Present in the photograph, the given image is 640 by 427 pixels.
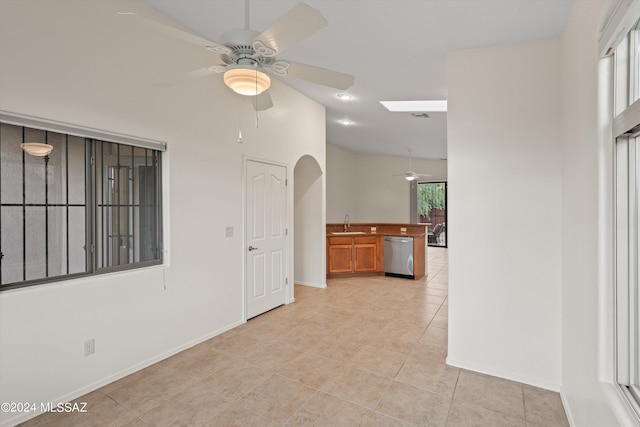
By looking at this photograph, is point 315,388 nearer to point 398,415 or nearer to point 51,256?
point 398,415

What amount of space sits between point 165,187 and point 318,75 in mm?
1820

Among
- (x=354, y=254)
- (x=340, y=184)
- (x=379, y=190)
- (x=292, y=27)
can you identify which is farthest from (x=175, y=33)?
(x=379, y=190)

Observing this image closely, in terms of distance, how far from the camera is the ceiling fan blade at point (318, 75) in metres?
1.95

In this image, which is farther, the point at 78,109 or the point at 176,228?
the point at 176,228

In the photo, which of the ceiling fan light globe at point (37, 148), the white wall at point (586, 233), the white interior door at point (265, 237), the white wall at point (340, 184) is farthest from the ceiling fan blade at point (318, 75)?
the white wall at point (340, 184)

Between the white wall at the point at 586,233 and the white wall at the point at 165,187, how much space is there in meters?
3.04

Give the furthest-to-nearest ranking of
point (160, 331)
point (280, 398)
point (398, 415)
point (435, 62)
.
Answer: point (435, 62), point (160, 331), point (280, 398), point (398, 415)

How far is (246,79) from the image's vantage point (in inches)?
75.0

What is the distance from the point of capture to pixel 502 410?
2.31 meters

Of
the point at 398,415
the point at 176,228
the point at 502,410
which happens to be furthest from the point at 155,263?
the point at 502,410

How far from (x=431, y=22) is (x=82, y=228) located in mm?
3155

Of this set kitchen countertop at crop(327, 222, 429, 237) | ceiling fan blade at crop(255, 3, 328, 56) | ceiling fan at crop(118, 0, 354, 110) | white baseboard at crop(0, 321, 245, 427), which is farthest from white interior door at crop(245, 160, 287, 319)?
ceiling fan blade at crop(255, 3, 328, 56)

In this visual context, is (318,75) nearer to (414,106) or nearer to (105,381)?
(105,381)

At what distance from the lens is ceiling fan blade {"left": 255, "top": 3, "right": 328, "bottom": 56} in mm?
1483
